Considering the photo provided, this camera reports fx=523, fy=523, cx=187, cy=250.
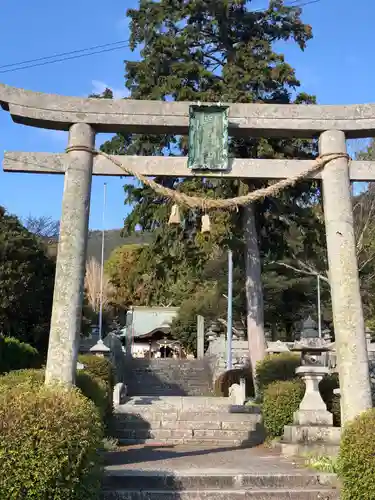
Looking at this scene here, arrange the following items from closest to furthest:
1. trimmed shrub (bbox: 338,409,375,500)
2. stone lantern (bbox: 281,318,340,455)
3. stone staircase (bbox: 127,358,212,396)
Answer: trimmed shrub (bbox: 338,409,375,500)
stone lantern (bbox: 281,318,340,455)
stone staircase (bbox: 127,358,212,396)

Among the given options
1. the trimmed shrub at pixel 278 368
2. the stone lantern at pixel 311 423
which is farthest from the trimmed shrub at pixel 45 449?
the trimmed shrub at pixel 278 368

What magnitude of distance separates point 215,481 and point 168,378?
16.2 m

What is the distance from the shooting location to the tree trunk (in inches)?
554

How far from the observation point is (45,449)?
456 cm

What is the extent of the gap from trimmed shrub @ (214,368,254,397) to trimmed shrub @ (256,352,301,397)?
436 centimetres

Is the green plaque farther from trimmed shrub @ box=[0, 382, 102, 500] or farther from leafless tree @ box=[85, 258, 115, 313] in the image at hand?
leafless tree @ box=[85, 258, 115, 313]

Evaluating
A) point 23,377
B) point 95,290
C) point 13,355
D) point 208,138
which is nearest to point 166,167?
point 208,138

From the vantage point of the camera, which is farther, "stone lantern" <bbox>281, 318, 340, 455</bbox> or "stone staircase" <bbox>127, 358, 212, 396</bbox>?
"stone staircase" <bbox>127, 358, 212, 396</bbox>

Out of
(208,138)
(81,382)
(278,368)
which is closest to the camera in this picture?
(208,138)

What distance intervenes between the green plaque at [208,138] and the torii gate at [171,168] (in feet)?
0.34

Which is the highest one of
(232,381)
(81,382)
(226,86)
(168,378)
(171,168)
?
(226,86)

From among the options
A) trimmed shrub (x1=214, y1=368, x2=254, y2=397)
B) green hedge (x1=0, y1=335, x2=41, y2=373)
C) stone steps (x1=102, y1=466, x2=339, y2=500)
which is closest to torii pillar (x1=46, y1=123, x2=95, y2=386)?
stone steps (x1=102, y1=466, x2=339, y2=500)

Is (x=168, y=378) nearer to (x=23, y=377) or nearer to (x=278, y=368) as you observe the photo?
(x=278, y=368)

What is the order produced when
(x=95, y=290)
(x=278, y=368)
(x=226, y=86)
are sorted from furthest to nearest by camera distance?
(x=95, y=290) < (x=226, y=86) < (x=278, y=368)
